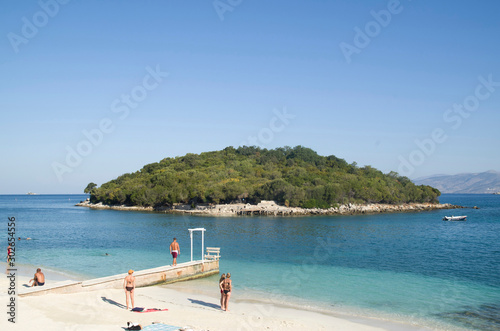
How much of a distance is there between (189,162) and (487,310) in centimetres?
13002

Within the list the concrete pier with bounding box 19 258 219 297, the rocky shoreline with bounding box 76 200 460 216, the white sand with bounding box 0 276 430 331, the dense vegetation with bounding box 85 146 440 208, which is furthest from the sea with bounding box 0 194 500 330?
the dense vegetation with bounding box 85 146 440 208

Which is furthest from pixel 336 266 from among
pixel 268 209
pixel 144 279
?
pixel 268 209

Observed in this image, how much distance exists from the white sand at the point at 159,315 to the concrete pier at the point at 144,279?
46cm

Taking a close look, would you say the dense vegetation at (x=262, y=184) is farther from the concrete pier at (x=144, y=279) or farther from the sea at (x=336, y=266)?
the concrete pier at (x=144, y=279)

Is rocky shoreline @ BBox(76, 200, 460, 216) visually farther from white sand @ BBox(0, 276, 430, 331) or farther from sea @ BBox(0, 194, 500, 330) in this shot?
white sand @ BBox(0, 276, 430, 331)

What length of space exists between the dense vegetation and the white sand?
71107 mm

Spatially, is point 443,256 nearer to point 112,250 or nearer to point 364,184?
point 112,250

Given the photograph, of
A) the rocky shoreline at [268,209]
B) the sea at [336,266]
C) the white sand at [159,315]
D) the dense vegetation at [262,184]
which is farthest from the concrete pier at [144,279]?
the dense vegetation at [262,184]

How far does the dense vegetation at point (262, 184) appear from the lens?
302 ft

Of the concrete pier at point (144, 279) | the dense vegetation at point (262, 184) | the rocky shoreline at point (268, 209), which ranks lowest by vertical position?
the concrete pier at point (144, 279)

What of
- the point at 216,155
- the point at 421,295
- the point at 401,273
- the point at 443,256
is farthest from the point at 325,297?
the point at 216,155

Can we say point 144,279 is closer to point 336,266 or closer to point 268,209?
point 336,266

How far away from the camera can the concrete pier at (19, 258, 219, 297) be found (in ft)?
57.1

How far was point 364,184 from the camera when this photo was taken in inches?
4131
